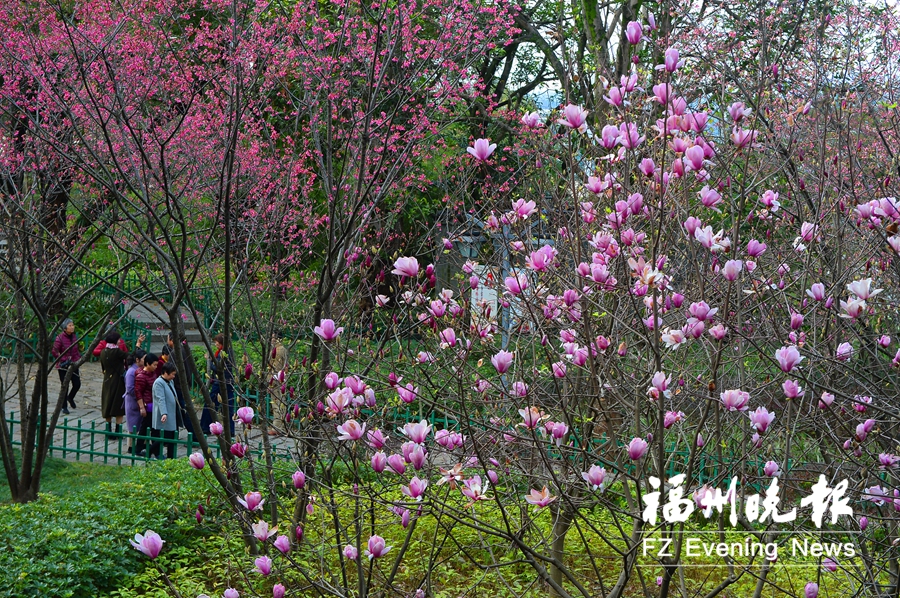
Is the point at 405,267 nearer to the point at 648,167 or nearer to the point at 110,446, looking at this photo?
the point at 648,167

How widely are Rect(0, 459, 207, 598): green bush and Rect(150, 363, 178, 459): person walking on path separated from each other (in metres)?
2.67

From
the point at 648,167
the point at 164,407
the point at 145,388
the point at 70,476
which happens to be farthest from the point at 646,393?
the point at 145,388

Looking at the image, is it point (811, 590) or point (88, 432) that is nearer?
point (811, 590)

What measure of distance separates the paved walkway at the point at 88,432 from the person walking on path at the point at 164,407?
364 millimetres

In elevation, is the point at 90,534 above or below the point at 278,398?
below

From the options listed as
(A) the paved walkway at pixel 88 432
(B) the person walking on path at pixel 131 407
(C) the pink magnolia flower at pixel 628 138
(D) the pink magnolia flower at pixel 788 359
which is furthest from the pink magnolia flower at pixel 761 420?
(B) the person walking on path at pixel 131 407

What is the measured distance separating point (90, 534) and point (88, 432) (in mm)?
5639

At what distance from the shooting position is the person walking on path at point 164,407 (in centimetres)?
940

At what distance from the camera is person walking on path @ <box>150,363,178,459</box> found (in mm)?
9398

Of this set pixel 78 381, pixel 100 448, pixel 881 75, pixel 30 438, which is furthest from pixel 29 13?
pixel 881 75

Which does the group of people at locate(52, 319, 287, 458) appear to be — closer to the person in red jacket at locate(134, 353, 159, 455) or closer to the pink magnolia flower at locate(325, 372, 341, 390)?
the person in red jacket at locate(134, 353, 159, 455)

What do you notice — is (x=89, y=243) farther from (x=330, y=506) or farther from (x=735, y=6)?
(x=735, y=6)

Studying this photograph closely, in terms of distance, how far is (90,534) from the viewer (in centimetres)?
539

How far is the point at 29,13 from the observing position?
8398 mm
